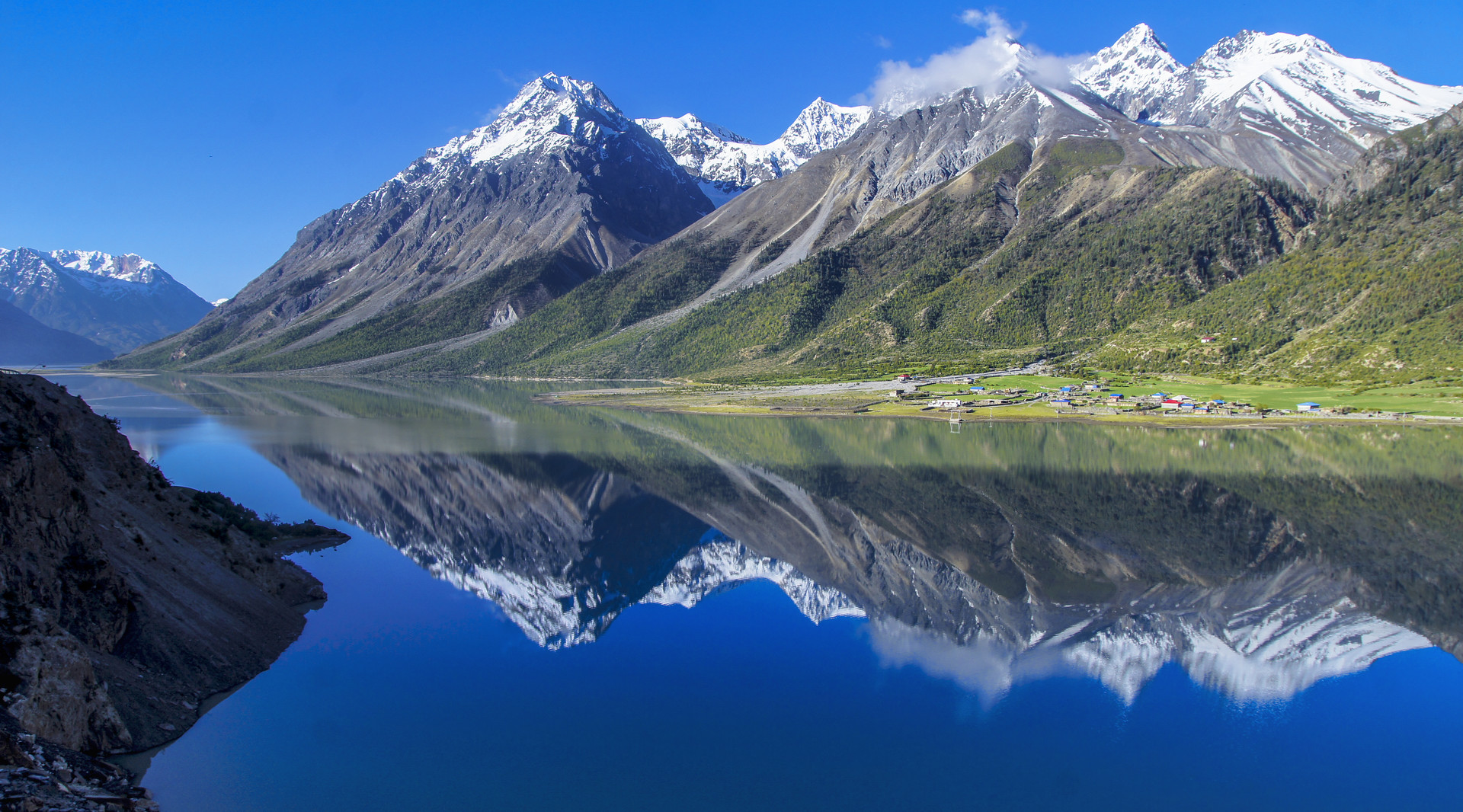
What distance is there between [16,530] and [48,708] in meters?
5.45

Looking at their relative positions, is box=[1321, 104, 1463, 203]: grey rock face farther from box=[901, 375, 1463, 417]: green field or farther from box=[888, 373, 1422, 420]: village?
box=[888, 373, 1422, 420]: village

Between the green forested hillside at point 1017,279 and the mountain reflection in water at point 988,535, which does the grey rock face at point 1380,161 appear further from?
the mountain reflection in water at point 988,535

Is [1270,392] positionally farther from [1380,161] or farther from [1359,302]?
[1380,161]

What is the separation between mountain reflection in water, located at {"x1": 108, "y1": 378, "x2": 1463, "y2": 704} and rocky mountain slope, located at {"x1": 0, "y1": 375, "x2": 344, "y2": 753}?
903 cm

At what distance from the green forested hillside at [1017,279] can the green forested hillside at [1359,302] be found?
42.0 ft

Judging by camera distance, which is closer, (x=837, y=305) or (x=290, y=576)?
(x=290, y=576)

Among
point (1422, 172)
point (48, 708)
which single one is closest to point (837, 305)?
point (1422, 172)

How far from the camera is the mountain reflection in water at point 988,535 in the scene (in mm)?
28156

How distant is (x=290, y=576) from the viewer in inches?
1238

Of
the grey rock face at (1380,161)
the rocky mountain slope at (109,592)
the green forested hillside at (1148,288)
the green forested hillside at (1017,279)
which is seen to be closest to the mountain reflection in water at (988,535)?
the rocky mountain slope at (109,592)

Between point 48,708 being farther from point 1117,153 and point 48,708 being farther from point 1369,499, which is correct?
point 1117,153

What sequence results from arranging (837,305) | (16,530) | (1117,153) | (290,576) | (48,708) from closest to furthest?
(48,708) < (16,530) < (290,576) < (837,305) < (1117,153)

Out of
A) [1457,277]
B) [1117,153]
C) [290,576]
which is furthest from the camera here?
[1117,153]

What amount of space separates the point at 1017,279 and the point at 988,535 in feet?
449
